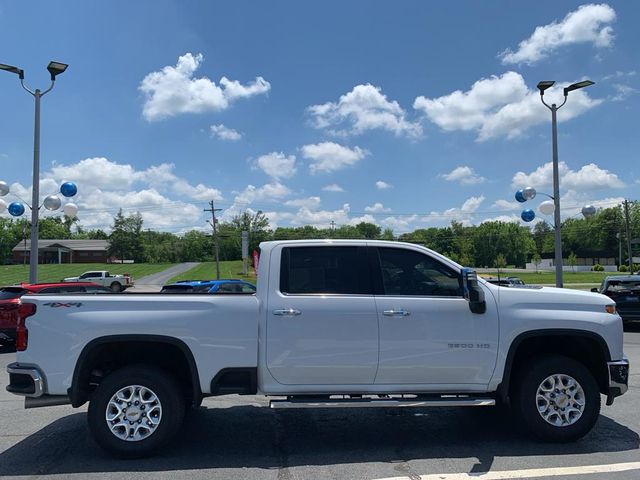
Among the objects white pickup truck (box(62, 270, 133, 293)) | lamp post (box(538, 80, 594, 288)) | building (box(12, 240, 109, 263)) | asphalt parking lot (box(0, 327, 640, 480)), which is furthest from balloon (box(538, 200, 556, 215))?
building (box(12, 240, 109, 263))

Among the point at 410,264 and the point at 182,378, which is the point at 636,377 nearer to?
the point at 410,264

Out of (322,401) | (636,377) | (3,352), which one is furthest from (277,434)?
(3,352)

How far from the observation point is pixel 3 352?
462 inches

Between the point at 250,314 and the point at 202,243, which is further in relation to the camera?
the point at 202,243

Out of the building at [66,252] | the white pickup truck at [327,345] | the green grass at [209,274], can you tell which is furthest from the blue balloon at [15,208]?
the building at [66,252]

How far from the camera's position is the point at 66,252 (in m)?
104

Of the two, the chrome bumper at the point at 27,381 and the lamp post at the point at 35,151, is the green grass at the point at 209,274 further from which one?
the chrome bumper at the point at 27,381

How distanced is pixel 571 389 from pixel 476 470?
1426 mm

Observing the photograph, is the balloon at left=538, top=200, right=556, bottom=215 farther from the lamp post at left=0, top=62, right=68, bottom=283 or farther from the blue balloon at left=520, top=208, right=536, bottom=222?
the lamp post at left=0, top=62, right=68, bottom=283

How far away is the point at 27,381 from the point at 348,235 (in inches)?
3965

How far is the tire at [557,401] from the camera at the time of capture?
16.1 feet

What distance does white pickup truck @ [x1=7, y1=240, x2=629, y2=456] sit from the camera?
455 centimetres

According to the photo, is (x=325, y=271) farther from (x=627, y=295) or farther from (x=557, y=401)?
(x=627, y=295)

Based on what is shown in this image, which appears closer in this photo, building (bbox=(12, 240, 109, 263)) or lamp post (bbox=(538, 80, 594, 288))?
lamp post (bbox=(538, 80, 594, 288))
